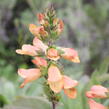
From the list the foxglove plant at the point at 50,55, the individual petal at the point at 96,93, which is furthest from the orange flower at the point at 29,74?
the individual petal at the point at 96,93

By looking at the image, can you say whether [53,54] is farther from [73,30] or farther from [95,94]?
[73,30]

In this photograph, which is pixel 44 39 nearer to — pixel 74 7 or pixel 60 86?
pixel 60 86

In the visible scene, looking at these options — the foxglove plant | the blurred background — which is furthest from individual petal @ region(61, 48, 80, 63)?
the blurred background

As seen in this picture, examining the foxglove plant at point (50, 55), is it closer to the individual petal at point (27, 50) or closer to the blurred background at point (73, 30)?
the individual petal at point (27, 50)

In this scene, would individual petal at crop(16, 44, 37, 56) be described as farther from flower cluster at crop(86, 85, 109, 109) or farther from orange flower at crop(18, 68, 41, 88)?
flower cluster at crop(86, 85, 109, 109)

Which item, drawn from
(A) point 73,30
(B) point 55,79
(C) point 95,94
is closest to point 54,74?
(B) point 55,79

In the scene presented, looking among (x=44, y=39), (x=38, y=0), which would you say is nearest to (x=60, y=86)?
(x=44, y=39)
